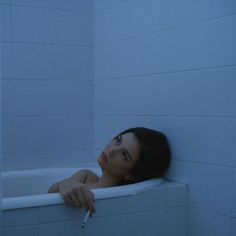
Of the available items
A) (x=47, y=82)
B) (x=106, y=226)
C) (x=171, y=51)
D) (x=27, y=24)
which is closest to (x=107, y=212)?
(x=106, y=226)

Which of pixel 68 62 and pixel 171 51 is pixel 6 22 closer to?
pixel 68 62

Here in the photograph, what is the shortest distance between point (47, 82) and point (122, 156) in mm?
756

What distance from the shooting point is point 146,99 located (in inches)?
79.7

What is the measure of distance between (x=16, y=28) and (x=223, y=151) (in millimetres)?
1240

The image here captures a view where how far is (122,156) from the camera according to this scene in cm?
178

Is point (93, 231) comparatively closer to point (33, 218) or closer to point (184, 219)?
point (33, 218)

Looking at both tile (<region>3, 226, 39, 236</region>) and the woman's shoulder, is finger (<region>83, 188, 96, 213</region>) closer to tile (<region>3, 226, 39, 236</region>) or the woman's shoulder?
tile (<region>3, 226, 39, 236</region>)

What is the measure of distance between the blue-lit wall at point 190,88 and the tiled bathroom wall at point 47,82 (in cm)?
25

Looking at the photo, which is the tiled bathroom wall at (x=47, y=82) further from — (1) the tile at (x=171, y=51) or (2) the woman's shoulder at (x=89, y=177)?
(2) the woman's shoulder at (x=89, y=177)

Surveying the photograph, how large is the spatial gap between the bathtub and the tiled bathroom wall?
683 millimetres

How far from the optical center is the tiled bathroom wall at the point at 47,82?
225 cm

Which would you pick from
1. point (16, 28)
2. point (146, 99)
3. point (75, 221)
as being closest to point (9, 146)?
point (16, 28)

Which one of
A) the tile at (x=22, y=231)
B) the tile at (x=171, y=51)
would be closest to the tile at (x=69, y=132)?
the tile at (x=171, y=51)

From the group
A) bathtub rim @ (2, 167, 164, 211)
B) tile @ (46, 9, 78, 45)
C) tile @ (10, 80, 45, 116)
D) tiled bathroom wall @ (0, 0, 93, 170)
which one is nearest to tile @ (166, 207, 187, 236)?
bathtub rim @ (2, 167, 164, 211)
